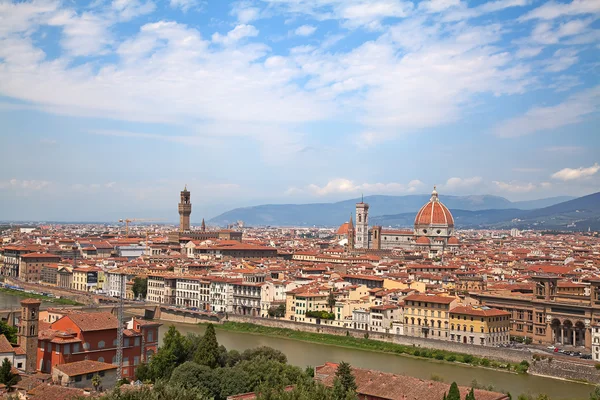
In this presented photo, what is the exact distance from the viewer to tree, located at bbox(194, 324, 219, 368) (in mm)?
20719

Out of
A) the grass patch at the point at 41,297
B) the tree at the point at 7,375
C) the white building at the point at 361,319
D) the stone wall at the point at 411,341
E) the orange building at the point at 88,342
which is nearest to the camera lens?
the tree at the point at 7,375

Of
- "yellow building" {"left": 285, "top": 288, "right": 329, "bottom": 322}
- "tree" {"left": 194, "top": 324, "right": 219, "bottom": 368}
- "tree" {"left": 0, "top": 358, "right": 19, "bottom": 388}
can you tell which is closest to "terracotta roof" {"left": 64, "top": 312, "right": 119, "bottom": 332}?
"tree" {"left": 194, "top": 324, "right": 219, "bottom": 368}

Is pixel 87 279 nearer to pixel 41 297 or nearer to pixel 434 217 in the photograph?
pixel 41 297

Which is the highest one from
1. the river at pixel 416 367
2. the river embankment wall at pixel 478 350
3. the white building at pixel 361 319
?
the white building at pixel 361 319

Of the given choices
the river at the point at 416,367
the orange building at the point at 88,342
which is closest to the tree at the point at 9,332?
the orange building at the point at 88,342

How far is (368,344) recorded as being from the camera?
30.1 meters

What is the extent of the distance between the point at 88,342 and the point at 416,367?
36.4 feet

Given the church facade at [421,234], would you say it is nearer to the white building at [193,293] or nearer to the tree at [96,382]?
the white building at [193,293]

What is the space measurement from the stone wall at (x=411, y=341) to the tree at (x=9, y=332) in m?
13.9

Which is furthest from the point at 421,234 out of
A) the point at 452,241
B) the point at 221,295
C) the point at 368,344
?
the point at 368,344

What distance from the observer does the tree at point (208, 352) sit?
816 inches

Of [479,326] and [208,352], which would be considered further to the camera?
[479,326]

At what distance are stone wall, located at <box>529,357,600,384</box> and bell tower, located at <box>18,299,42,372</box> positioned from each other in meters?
15.4

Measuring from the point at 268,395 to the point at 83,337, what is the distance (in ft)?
23.3
